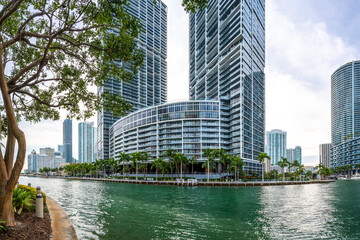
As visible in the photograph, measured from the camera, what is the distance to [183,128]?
125562mm

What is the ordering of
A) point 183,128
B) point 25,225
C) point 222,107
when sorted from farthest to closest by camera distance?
point 222,107
point 183,128
point 25,225

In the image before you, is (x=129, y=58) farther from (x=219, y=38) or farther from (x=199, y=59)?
(x=199, y=59)

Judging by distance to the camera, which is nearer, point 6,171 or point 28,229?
point 28,229

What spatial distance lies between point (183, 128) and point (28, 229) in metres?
116

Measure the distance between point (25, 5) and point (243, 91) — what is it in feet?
397

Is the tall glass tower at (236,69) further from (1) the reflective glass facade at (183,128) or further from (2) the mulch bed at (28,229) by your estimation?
(2) the mulch bed at (28,229)

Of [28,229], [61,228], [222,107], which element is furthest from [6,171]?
[222,107]

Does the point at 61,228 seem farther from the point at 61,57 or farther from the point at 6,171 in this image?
the point at 61,57

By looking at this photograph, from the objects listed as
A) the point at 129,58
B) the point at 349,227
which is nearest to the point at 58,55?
the point at 129,58

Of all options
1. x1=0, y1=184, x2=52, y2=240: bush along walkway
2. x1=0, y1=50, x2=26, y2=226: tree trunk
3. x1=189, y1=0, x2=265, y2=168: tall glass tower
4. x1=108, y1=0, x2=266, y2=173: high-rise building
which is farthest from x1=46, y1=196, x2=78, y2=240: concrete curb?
x1=189, y1=0, x2=265, y2=168: tall glass tower

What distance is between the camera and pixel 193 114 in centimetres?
12456

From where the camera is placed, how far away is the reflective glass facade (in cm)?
12319

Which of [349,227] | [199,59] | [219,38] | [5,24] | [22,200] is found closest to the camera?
[22,200]

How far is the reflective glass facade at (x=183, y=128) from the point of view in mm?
123188
